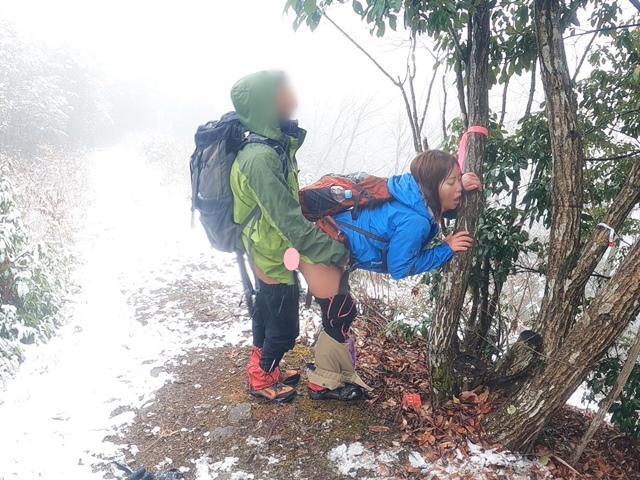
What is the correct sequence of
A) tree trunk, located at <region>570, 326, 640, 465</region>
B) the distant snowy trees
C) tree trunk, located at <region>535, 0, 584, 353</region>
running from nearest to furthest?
tree trunk, located at <region>570, 326, 640, 465</region>
tree trunk, located at <region>535, 0, 584, 353</region>
the distant snowy trees

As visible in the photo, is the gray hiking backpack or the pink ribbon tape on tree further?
the gray hiking backpack

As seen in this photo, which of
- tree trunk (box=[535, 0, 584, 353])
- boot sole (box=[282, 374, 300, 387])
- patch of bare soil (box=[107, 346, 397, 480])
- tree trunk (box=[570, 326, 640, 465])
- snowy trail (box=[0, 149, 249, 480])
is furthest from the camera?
boot sole (box=[282, 374, 300, 387])

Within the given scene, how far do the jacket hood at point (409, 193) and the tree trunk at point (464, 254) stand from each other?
0.81 ft

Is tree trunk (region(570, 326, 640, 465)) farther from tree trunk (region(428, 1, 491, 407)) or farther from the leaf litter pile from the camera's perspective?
tree trunk (region(428, 1, 491, 407))

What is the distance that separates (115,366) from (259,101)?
9.58ft

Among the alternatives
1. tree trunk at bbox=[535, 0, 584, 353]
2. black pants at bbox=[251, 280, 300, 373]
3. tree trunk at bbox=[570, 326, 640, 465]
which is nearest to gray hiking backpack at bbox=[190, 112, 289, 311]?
black pants at bbox=[251, 280, 300, 373]

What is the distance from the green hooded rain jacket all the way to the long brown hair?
1.92 feet

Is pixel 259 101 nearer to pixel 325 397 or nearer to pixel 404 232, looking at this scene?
pixel 404 232

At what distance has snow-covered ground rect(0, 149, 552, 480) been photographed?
8.36ft

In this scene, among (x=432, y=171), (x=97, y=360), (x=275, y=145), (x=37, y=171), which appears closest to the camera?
(x=432, y=171)

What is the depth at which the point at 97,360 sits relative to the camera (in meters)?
4.06

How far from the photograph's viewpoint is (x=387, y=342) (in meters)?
4.11

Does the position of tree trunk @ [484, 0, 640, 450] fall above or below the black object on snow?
above

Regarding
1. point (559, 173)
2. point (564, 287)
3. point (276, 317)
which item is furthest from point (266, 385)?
point (559, 173)
